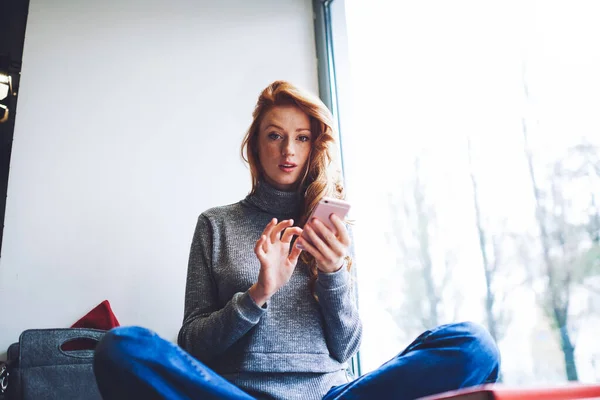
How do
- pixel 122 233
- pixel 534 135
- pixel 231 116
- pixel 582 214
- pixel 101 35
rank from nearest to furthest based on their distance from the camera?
pixel 582 214 < pixel 534 135 < pixel 122 233 < pixel 101 35 < pixel 231 116

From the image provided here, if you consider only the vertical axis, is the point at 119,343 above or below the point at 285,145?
below

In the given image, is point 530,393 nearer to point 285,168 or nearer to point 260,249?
point 260,249

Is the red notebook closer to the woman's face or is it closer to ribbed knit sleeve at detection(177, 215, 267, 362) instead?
ribbed knit sleeve at detection(177, 215, 267, 362)

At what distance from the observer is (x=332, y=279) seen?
1075mm

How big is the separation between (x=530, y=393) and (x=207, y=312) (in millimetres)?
746

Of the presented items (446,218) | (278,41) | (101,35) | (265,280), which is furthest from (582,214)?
(101,35)

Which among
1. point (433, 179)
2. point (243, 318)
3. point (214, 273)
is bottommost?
point (243, 318)

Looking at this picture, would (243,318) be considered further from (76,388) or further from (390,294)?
(390,294)

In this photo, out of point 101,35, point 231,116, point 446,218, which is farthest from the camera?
point 231,116

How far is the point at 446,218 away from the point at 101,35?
1.35m

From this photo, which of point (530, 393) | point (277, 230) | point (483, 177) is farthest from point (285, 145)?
point (530, 393)

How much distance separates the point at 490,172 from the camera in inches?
52.3

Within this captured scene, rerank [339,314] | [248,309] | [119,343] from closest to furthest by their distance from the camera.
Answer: [119,343], [248,309], [339,314]

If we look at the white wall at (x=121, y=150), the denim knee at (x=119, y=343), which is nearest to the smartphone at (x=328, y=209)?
the denim knee at (x=119, y=343)
